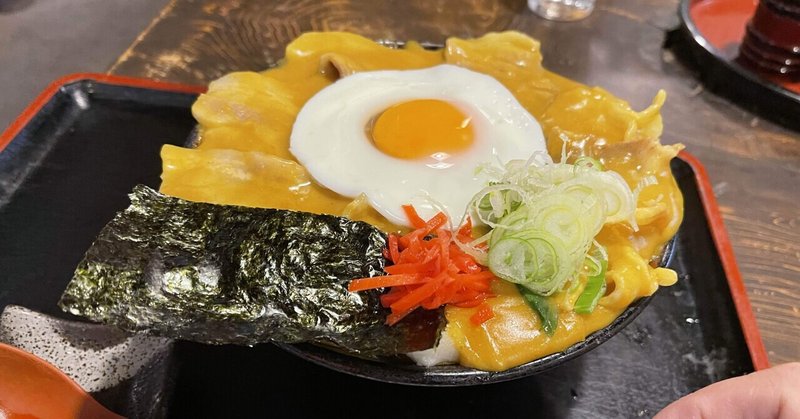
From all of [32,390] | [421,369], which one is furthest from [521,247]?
[32,390]

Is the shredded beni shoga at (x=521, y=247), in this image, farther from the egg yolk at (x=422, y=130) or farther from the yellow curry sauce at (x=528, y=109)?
the egg yolk at (x=422, y=130)

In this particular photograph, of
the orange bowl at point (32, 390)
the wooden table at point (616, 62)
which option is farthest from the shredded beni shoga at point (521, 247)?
the wooden table at point (616, 62)

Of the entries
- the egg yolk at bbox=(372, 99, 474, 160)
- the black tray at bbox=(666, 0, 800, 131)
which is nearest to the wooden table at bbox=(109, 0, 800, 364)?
the black tray at bbox=(666, 0, 800, 131)

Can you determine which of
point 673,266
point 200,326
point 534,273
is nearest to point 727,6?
point 673,266

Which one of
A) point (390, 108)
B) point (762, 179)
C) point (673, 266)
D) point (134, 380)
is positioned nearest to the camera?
point (134, 380)

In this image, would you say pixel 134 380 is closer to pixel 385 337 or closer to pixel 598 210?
pixel 385 337

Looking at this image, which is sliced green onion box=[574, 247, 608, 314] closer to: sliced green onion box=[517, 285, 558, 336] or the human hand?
sliced green onion box=[517, 285, 558, 336]
